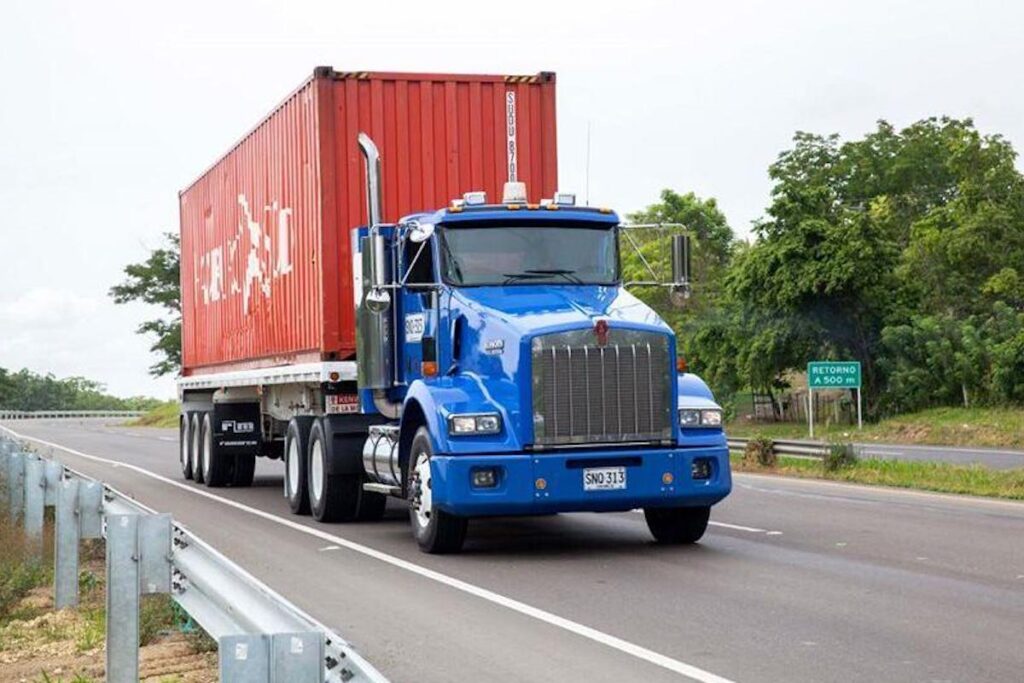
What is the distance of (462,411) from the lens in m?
13.6

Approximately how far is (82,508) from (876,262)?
4307 cm

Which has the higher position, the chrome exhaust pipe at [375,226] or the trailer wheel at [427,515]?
the chrome exhaust pipe at [375,226]

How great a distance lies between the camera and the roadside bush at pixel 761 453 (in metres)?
29.0

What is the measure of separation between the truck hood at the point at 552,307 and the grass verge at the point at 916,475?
337 inches

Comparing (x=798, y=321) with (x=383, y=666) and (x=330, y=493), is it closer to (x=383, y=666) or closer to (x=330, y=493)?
(x=330, y=493)

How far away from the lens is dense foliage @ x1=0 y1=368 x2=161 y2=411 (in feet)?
431

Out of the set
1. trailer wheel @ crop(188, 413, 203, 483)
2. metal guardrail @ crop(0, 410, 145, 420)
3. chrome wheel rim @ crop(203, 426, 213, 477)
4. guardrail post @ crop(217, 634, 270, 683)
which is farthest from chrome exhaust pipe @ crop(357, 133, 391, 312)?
metal guardrail @ crop(0, 410, 145, 420)

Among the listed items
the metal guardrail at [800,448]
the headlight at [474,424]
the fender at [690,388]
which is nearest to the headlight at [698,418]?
the fender at [690,388]

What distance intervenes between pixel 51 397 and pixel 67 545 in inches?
5264

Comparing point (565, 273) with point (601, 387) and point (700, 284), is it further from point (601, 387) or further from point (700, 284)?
point (700, 284)

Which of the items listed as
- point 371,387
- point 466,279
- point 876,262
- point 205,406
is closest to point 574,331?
point 466,279

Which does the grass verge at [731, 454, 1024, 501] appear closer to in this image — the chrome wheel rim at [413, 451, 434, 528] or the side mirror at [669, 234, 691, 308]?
the side mirror at [669, 234, 691, 308]

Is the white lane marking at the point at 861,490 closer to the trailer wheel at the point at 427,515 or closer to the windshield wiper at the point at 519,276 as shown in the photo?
the windshield wiper at the point at 519,276

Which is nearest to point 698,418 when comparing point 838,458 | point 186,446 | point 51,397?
point 838,458
